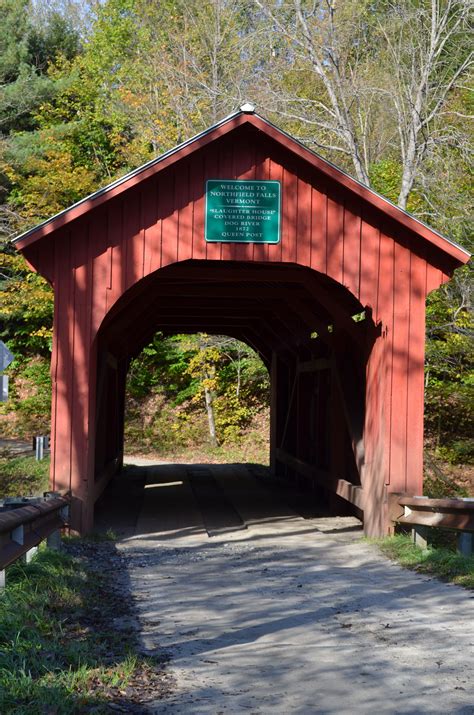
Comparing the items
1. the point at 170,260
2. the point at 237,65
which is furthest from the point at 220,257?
the point at 237,65

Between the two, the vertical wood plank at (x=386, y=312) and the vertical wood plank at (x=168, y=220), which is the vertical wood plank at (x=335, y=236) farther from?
the vertical wood plank at (x=168, y=220)

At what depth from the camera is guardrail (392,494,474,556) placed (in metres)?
9.09

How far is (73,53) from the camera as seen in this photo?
130ft

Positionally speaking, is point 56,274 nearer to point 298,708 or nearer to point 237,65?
point 298,708

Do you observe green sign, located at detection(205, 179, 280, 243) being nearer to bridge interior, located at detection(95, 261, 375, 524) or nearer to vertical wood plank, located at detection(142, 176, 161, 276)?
vertical wood plank, located at detection(142, 176, 161, 276)

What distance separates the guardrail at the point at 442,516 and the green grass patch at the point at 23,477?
10701mm

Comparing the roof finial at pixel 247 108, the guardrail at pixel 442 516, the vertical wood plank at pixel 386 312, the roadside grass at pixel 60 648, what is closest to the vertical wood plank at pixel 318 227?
the vertical wood plank at pixel 386 312

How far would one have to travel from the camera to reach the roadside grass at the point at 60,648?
4379 mm

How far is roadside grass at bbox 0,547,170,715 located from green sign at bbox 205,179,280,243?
16.0 ft

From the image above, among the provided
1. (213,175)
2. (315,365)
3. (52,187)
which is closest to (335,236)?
(213,175)

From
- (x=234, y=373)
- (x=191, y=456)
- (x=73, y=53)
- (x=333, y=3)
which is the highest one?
(x=73, y=53)

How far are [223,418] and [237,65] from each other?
37.1 feet

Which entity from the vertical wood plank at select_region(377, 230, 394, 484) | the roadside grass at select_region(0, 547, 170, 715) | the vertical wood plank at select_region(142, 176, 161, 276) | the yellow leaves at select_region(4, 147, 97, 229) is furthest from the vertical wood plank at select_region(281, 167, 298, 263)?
the yellow leaves at select_region(4, 147, 97, 229)

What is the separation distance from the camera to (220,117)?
1013 inches
